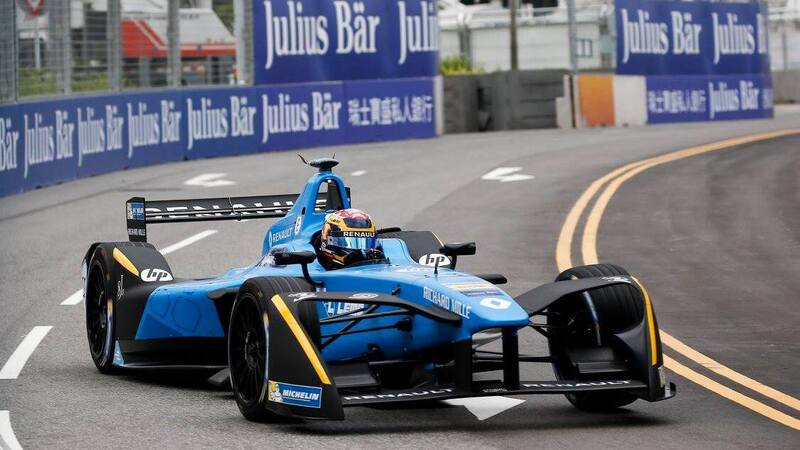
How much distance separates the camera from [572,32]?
37.5 metres

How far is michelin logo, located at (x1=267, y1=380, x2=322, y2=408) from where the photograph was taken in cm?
828

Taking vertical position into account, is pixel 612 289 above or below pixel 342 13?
below

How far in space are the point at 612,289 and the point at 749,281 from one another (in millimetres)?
6036

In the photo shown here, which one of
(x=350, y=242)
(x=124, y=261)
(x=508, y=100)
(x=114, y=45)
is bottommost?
(x=124, y=261)

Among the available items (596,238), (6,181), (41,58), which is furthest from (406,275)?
(41,58)

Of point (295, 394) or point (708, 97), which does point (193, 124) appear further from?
point (295, 394)

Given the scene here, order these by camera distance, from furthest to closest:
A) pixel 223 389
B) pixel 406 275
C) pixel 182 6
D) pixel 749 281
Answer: pixel 182 6 < pixel 749 281 < pixel 223 389 < pixel 406 275

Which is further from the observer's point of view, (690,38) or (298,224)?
(690,38)

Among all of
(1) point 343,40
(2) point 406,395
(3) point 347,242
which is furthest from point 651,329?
(1) point 343,40

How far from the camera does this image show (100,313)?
11.3m

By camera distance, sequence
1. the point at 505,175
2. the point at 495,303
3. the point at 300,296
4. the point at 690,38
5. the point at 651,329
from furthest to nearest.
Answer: the point at 690,38, the point at 505,175, the point at 651,329, the point at 300,296, the point at 495,303

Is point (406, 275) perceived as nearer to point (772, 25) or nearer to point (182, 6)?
point (182, 6)

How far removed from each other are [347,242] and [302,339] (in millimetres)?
1291

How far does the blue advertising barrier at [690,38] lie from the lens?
39062 millimetres
